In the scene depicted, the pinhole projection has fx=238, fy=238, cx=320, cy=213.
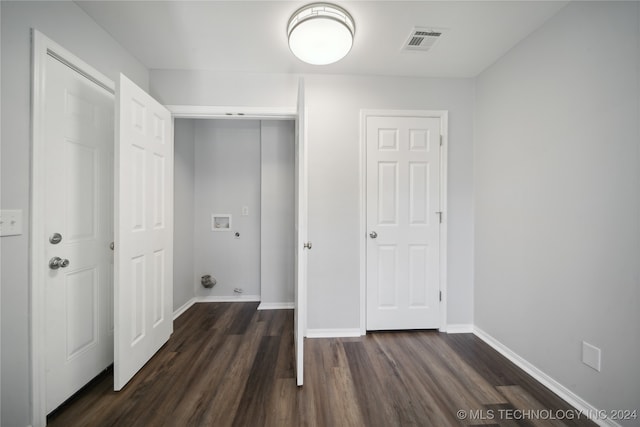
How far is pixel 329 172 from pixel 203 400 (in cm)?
187

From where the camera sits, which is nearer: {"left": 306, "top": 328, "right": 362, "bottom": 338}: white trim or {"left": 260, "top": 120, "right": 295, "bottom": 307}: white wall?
{"left": 306, "top": 328, "right": 362, "bottom": 338}: white trim

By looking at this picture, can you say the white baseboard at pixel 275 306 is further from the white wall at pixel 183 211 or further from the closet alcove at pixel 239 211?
the white wall at pixel 183 211

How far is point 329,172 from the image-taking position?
7.25ft

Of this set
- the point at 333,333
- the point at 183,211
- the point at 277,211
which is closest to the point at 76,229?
the point at 183,211

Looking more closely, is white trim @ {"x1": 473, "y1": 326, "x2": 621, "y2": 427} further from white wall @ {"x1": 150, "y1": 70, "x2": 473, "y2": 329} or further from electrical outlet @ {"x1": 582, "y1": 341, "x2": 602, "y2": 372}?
white wall @ {"x1": 150, "y1": 70, "x2": 473, "y2": 329}

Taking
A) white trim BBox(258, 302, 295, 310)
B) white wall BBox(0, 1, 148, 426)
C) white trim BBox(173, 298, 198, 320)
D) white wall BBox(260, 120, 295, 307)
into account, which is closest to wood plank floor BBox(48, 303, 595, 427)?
white wall BBox(0, 1, 148, 426)

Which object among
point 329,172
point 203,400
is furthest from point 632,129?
point 203,400

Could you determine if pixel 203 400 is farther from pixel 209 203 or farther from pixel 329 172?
pixel 209 203

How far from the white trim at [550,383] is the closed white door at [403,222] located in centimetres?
46

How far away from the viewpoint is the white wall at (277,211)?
286cm

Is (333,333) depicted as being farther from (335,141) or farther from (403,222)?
(335,141)

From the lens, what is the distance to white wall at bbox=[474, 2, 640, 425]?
3.95 feet

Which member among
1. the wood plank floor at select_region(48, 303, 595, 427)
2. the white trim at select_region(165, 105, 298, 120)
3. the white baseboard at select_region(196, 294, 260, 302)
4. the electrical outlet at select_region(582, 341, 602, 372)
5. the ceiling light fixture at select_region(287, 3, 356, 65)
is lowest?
the wood plank floor at select_region(48, 303, 595, 427)

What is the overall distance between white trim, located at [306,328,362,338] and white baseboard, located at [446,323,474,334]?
0.87m
